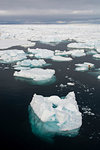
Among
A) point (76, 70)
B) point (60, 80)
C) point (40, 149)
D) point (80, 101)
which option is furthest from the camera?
point (76, 70)

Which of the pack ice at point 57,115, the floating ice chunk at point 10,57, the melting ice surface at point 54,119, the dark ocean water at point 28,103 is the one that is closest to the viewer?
A: the dark ocean water at point 28,103

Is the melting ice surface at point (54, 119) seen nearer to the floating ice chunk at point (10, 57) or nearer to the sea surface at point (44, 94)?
the sea surface at point (44, 94)

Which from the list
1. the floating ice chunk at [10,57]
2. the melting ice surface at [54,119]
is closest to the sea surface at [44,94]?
the melting ice surface at [54,119]

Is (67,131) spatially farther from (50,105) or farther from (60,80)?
(60,80)

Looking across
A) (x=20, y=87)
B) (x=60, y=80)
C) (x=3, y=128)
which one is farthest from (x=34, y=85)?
(x=3, y=128)

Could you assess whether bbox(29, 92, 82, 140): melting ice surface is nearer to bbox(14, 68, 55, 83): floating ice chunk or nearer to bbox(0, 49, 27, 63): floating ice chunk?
bbox(14, 68, 55, 83): floating ice chunk

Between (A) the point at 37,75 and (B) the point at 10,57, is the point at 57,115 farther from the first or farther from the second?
(B) the point at 10,57
